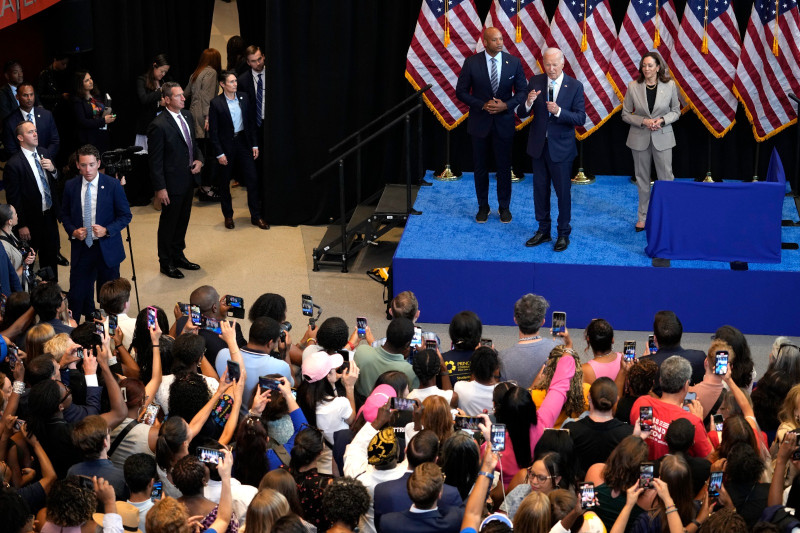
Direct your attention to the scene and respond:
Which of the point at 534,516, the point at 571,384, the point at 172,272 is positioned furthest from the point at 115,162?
the point at 534,516

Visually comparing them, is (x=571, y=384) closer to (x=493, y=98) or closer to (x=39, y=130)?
(x=493, y=98)

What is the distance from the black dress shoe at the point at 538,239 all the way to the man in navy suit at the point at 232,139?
3173 mm

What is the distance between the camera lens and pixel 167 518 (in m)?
4.04

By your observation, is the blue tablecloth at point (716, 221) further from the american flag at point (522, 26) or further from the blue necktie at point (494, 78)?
the american flag at point (522, 26)

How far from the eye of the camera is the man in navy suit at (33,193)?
8711 millimetres

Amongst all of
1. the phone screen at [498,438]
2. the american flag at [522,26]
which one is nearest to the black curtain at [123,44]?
the american flag at [522,26]

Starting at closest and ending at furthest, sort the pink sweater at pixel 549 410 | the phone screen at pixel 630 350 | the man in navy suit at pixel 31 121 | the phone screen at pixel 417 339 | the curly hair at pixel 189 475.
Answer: the curly hair at pixel 189 475
the pink sweater at pixel 549 410
the phone screen at pixel 630 350
the phone screen at pixel 417 339
the man in navy suit at pixel 31 121

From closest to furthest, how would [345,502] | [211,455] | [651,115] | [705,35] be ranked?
[345,502]
[211,455]
[651,115]
[705,35]

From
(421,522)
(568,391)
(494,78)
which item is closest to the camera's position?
(421,522)

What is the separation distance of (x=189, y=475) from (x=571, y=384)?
2.06 meters

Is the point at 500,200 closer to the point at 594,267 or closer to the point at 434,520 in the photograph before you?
the point at 594,267

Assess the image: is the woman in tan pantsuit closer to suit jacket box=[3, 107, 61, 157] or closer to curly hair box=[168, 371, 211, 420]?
curly hair box=[168, 371, 211, 420]

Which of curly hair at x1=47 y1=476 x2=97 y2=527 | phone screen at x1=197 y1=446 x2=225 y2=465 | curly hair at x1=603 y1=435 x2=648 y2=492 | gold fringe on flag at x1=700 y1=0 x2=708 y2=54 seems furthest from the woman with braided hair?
gold fringe on flag at x1=700 y1=0 x2=708 y2=54

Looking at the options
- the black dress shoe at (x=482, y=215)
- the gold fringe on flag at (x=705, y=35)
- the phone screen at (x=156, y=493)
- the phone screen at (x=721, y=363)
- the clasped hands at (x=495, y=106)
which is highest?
the gold fringe on flag at (x=705, y=35)
